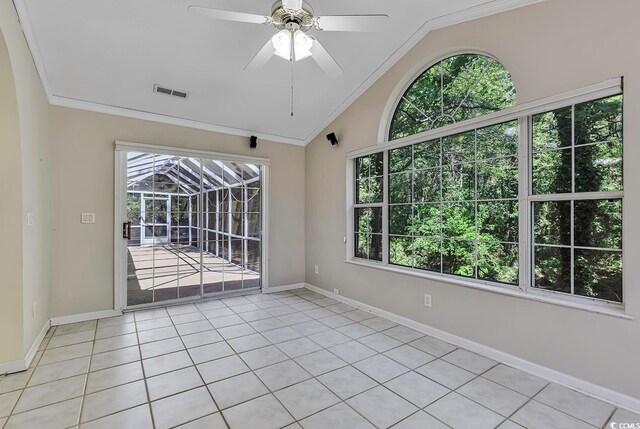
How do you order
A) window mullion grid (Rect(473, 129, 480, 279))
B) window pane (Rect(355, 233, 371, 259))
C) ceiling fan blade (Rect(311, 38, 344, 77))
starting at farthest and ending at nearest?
window pane (Rect(355, 233, 371, 259)) → window mullion grid (Rect(473, 129, 480, 279)) → ceiling fan blade (Rect(311, 38, 344, 77))

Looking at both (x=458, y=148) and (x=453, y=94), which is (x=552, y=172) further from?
(x=453, y=94)

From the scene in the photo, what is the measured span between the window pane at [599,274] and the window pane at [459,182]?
101 cm

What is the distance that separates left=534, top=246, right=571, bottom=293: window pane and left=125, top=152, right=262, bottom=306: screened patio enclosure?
3.79m

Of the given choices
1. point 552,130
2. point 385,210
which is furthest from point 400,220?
point 552,130

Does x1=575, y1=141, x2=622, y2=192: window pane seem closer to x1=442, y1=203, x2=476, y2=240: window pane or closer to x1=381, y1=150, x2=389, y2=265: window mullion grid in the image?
x1=442, y1=203, x2=476, y2=240: window pane

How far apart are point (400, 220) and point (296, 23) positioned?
246 centimetres

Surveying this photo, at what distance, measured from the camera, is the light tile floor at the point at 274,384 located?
1.92 m

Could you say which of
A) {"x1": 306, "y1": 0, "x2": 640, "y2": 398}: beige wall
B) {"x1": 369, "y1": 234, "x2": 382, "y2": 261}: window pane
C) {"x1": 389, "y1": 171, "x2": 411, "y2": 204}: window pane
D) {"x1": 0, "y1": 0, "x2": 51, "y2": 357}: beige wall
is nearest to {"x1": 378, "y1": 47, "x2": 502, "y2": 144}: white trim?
{"x1": 306, "y1": 0, "x2": 640, "y2": 398}: beige wall

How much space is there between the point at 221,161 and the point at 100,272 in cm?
216

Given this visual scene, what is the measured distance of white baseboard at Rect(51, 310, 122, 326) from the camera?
11.5 ft

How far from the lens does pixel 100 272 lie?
376 centimetres

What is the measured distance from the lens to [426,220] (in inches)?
136

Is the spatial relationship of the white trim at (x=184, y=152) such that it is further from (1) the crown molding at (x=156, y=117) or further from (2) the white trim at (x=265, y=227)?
(1) the crown molding at (x=156, y=117)

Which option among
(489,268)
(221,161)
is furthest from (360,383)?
(221,161)
